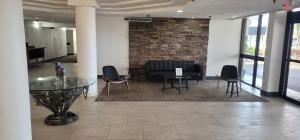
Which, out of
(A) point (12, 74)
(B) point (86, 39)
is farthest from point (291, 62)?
(A) point (12, 74)

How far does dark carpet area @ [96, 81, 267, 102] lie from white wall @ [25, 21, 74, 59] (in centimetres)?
708

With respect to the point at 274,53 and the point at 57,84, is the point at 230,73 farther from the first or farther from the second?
the point at 57,84

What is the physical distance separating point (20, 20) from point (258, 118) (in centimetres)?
459

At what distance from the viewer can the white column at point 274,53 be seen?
6.07 meters

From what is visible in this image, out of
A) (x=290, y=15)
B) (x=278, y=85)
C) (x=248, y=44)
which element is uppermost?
(x=290, y=15)

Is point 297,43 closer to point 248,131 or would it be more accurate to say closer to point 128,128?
point 248,131

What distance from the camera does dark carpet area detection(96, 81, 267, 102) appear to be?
5.99 meters

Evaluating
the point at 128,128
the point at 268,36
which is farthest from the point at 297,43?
the point at 128,128

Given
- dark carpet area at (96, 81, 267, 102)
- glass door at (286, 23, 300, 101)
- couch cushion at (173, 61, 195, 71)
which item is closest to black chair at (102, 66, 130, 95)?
dark carpet area at (96, 81, 267, 102)

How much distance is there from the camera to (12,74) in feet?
5.04

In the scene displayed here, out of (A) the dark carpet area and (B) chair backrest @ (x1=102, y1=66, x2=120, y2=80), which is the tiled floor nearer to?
(A) the dark carpet area

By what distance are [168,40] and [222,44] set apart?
82.3 inches

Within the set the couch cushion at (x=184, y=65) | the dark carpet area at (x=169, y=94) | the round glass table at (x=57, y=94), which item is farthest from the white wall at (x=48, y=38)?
the round glass table at (x=57, y=94)

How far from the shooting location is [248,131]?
13.2 ft
